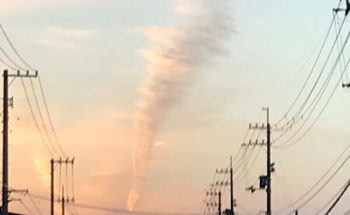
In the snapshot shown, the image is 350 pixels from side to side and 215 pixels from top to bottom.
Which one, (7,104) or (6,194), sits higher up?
(7,104)

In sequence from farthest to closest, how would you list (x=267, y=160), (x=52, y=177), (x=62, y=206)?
(x=62, y=206) < (x=52, y=177) < (x=267, y=160)

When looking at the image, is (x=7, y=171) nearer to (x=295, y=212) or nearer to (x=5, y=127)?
(x=5, y=127)

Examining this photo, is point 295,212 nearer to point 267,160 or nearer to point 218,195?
point 267,160

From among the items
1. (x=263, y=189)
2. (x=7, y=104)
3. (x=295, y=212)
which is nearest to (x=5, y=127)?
(x=7, y=104)

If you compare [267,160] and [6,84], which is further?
[267,160]

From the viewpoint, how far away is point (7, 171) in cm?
5941

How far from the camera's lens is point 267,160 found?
83.3m

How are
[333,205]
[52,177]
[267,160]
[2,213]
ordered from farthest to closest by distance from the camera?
[52,177], [267,160], [2,213], [333,205]

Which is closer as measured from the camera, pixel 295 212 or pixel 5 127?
pixel 5 127

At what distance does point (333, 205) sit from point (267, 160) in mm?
40071

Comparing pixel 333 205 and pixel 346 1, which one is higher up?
pixel 346 1

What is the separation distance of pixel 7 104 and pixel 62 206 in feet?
192

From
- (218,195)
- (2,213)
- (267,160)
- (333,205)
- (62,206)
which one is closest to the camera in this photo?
(333,205)

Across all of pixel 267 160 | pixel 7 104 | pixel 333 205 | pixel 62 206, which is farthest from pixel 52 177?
pixel 333 205
